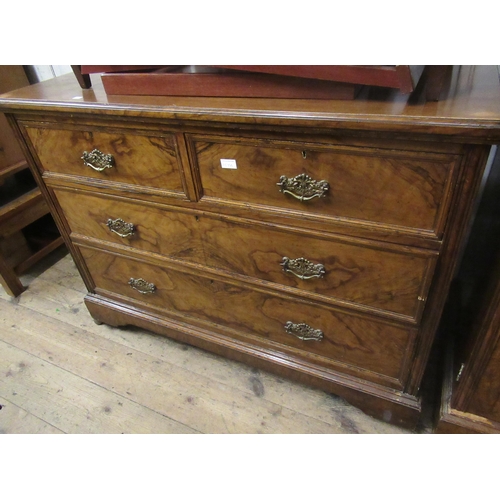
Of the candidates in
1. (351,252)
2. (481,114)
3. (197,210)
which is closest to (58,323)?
(197,210)

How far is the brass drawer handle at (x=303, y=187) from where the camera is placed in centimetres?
78

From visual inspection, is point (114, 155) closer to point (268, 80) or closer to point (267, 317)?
point (268, 80)

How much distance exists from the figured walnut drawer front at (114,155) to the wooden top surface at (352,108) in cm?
8

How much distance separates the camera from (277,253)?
939 millimetres

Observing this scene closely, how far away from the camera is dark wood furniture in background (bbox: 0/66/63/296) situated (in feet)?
5.20

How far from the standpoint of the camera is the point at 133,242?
1.16 meters

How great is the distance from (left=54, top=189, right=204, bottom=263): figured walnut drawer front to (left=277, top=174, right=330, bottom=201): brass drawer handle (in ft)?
0.97

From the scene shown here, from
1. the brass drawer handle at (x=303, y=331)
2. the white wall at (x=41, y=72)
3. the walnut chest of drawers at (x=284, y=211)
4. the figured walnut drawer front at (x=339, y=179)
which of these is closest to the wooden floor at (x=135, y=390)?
the walnut chest of drawers at (x=284, y=211)

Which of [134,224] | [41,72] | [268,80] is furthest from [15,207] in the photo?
[268,80]

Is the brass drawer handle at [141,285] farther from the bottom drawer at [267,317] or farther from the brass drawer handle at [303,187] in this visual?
the brass drawer handle at [303,187]

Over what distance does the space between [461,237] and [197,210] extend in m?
0.60

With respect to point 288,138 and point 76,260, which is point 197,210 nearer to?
point 288,138

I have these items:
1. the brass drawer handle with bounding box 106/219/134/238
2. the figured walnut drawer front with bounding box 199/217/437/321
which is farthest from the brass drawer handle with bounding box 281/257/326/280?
the brass drawer handle with bounding box 106/219/134/238

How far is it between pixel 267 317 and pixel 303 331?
0.37 ft
